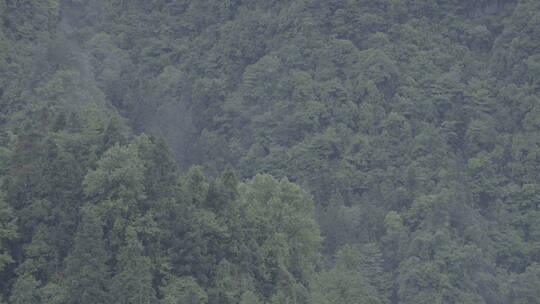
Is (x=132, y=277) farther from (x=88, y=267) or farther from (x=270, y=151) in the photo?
(x=270, y=151)

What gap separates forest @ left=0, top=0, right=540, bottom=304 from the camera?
51500 millimetres

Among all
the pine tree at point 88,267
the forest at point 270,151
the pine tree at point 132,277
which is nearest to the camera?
the pine tree at point 88,267

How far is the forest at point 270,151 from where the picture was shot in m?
51.5

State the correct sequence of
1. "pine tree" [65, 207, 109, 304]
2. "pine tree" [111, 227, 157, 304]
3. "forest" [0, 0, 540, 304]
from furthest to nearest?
1. "forest" [0, 0, 540, 304]
2. "pine tree" [111, 227, 157, 304]
3. "pine tree" [65, 207, 109, 304]

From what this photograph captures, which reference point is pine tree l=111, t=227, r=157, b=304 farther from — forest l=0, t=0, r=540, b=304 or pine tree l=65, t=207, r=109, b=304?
pine tree l=65, t=207, r=109, b=304

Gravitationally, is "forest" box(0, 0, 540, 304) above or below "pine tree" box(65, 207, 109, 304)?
below

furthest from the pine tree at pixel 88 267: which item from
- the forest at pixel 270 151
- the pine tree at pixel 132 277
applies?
the pine tree at pixel 132 277

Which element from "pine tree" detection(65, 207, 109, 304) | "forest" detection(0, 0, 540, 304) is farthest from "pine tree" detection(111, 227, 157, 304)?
"pine tree" detection(65, 207, 109, 304)

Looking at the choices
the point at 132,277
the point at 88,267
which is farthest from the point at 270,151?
the point at 88,267

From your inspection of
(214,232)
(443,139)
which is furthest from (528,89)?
(214,232)

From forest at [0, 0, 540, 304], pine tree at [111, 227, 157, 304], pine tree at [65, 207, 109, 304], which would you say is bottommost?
forest at [0, 0, 540, 304]

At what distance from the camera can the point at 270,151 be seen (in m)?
89.9

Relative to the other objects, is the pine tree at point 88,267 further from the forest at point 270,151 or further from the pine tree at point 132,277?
the pine tree at point 132,277

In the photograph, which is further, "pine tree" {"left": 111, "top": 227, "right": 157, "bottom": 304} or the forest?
the forest
